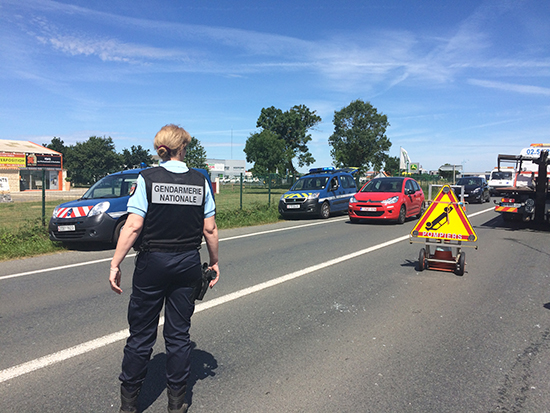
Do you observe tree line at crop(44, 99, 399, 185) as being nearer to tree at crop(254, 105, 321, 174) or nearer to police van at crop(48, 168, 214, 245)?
tree at crop(254, 105, 321, 174)

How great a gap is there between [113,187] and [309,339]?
7.83 m

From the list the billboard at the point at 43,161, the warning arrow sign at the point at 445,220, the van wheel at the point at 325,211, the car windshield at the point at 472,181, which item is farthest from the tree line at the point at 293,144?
the warning arrow sign at the point at 445,220

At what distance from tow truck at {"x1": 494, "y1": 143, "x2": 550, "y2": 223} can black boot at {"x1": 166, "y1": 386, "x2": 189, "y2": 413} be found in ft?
45.7

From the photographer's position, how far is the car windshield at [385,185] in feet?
51.4

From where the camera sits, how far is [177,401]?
2.88 meters

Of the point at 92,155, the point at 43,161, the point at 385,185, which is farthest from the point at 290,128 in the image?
the point at 385,185

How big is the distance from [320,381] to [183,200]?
183cm

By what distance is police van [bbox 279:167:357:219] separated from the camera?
17.1 meters

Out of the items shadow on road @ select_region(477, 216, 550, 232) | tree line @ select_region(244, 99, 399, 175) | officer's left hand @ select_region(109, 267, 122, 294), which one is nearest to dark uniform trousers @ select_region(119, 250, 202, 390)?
officer's left hand @ select_region(109, 267, 122, 294)

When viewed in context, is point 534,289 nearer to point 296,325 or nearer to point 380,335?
point 380,335

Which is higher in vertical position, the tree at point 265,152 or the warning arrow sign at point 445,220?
the tree at point 265,152

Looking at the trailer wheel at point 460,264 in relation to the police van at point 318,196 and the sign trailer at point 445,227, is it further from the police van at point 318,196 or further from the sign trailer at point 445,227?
the police van at point 318,196

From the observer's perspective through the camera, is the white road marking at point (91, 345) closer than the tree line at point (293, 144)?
Yes

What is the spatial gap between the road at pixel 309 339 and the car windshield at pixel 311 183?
A: 32.7 feet
